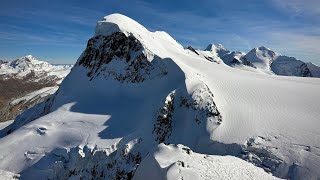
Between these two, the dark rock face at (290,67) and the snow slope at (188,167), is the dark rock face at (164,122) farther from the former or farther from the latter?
the dark rock face at (290,67)

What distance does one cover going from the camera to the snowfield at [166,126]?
23.9m

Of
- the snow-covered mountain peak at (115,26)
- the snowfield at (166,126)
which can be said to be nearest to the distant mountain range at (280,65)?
the snow-covered mountain peak at (115,26)

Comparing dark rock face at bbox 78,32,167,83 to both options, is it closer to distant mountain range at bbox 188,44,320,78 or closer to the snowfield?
the snowfield

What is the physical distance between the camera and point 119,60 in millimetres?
44344

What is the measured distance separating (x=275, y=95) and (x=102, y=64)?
23.5m

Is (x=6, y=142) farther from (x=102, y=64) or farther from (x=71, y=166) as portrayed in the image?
(x=102, y=64)

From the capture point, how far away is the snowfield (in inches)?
941

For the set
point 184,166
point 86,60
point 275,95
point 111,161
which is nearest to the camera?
point 184,166

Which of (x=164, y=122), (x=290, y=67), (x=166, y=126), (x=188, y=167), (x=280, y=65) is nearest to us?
(x=188, y=167)

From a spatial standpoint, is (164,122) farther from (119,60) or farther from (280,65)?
(280,65)

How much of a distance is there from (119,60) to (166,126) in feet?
49.8

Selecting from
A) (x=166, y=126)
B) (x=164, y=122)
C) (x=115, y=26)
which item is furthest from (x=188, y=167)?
(x=115, y=26)

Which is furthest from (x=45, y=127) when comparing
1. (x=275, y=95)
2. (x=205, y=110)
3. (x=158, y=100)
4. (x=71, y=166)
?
(x=275, y=95)

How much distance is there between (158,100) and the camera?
35.7 metres
